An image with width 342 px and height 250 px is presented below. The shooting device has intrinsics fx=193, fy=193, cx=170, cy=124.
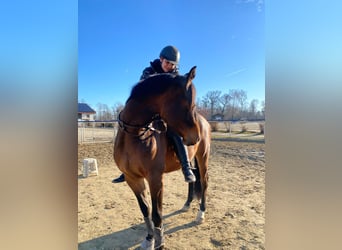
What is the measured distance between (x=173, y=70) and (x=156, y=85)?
1.10 feet

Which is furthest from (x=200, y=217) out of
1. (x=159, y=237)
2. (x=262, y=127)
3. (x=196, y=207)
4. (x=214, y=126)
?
(x=262, y=127)

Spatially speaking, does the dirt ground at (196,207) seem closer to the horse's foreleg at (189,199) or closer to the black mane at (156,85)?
the horse's foreleg at (189,199)

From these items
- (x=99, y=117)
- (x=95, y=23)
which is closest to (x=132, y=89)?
(x=99, y=117)

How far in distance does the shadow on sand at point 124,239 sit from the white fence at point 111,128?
2.03ft

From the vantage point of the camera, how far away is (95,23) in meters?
1.07

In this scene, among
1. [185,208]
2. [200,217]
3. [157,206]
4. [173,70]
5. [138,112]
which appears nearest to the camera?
[138,112]

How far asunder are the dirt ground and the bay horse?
154 mm

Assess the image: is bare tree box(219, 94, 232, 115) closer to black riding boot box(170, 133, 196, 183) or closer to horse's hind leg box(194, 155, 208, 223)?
black riding boot box(170, 133, 196, 183)

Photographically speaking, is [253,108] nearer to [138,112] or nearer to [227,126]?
[227,126]

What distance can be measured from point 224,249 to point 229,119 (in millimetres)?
783

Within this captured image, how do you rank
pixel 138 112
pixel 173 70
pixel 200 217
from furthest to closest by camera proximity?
pixel 200 217 → pixel 173 70 → pixel 138 112

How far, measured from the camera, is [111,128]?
4.36ft

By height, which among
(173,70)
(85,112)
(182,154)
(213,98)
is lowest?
(182,154)

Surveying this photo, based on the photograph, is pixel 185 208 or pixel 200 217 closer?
pixel 200 217
